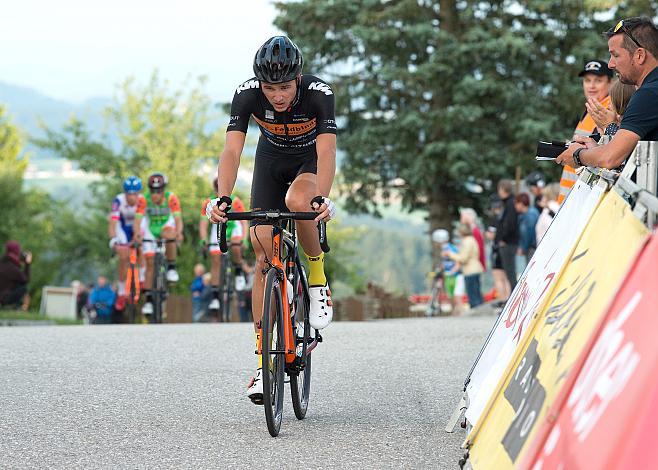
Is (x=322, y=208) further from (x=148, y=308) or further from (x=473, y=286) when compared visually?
(x=473, y=286)

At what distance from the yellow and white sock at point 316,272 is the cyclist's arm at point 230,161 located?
0.86m

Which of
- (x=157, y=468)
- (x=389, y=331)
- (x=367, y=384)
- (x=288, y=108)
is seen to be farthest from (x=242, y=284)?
(x=157, y=468)

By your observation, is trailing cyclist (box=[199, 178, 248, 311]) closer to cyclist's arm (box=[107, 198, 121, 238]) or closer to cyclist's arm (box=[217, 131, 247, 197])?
cyclist's arm (box=[107, 198, 121, 238])

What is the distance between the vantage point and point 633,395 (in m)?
3.06

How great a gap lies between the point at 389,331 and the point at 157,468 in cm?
875

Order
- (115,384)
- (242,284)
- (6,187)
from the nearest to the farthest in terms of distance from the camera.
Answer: (115,384)
(242,284)
(6,187)

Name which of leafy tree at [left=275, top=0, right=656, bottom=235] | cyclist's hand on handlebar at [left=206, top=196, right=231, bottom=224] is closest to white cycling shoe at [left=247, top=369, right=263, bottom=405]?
cyclist's hand on handlebar at [left=206, top=196, right=231, bottom=224]

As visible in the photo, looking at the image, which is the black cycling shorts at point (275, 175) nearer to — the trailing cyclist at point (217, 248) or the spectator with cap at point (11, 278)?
the trailing cyclist at point (217, 248)

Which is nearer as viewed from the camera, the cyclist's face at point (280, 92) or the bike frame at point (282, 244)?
the bike frame at point (282, 244)

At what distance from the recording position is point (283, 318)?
22.3 ft

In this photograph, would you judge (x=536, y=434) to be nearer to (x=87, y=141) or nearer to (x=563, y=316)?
(x=563, y=316)

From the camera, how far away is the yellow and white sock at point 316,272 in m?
7.66

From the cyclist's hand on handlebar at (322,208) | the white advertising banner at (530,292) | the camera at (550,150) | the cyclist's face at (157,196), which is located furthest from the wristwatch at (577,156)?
the cyclist's face at (157,196)

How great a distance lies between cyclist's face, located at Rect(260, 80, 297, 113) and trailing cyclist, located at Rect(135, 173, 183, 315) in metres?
11.6
